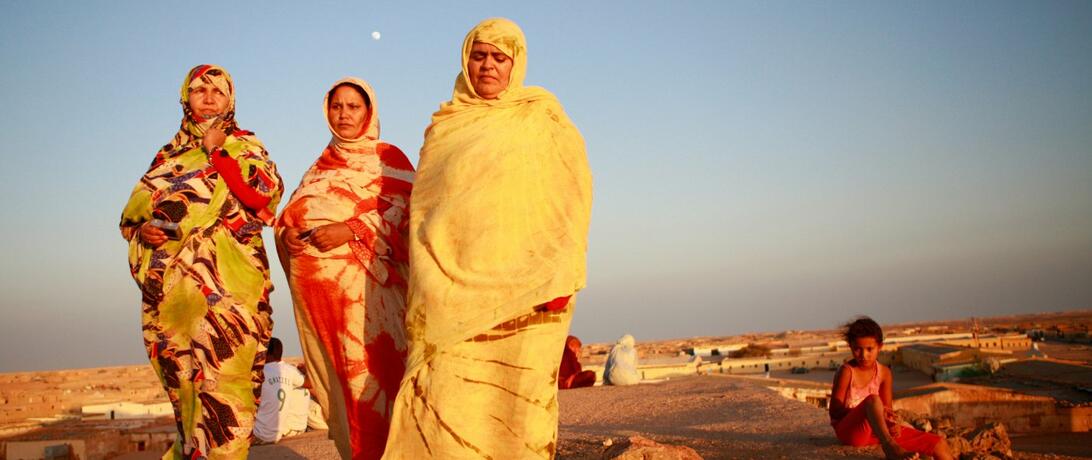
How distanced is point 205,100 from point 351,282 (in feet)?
4.30

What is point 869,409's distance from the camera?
217 inches

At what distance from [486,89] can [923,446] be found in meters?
3.28

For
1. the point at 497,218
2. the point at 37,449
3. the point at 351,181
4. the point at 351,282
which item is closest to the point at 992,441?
the point at 497,218

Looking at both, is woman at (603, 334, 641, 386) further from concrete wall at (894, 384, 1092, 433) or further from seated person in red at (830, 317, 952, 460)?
seated person in red at (830, 317, 952, 460)

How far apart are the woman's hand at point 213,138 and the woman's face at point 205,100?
0.07m

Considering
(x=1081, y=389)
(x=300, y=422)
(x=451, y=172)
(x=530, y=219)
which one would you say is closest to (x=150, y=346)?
(x=451, y=172)

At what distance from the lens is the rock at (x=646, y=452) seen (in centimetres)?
470

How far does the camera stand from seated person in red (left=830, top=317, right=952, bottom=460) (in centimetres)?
529

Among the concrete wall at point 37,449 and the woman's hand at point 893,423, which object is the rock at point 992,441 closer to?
→ the woman's hand at point 893,423

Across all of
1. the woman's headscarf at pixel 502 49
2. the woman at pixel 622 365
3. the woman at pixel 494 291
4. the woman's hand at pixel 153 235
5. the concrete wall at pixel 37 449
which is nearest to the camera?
the woman at pixel 494 291

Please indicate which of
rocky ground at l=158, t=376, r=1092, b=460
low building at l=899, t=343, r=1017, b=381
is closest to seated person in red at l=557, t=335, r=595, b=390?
rocky ground at l=158, t=376, r=1092, b=460

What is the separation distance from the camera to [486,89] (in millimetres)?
4125

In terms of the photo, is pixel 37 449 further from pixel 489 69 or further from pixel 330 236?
pixel 489 69

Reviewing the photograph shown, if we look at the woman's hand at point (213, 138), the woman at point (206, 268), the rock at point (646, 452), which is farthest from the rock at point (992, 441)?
the woman's hand at point (213, 138)
